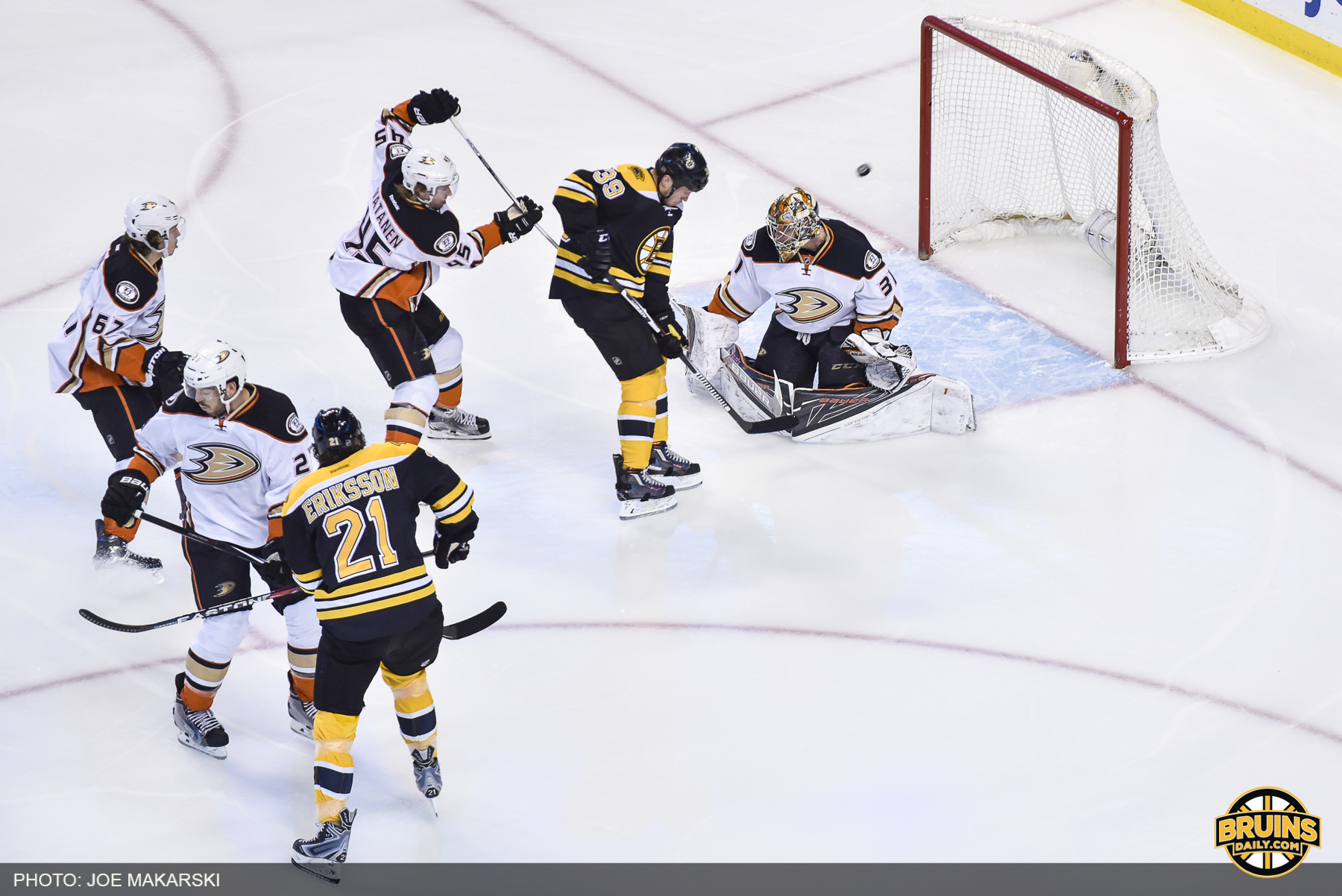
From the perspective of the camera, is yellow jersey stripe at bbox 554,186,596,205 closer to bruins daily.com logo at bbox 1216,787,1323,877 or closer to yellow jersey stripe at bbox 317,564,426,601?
yellow jersey stripe at bbox 317,564,426,601

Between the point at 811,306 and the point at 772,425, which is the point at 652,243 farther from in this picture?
the point at 772,425

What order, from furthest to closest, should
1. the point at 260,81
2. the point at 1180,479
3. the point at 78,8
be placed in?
the point at 78,8
the point at 260,81
the point at 1180,479

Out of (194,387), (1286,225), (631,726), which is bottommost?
(631,726)

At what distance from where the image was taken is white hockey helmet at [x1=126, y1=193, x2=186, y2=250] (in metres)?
4.30

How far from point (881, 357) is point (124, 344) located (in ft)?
7.32

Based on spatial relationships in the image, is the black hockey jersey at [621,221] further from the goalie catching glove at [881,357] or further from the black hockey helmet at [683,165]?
the goalie catching glove at [881,357]

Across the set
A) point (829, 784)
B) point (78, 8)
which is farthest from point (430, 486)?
point (78, 8)

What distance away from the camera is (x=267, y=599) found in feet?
12.2

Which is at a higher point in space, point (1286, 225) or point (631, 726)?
point (1286, 225)

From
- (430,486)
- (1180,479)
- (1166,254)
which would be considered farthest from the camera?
(1166,254)

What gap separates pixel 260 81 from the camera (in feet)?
24.3

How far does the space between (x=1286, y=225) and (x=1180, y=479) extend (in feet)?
6.03

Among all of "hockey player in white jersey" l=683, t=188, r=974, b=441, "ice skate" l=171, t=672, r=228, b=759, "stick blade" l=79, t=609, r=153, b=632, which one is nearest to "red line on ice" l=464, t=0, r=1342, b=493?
"hockey player in white jersey" l=683, t=188, r=974, b=441

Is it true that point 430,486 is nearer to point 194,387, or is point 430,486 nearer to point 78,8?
point 194,387
